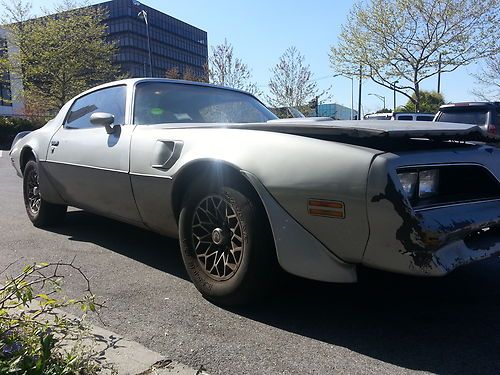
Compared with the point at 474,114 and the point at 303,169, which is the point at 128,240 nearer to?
the point at 303,169

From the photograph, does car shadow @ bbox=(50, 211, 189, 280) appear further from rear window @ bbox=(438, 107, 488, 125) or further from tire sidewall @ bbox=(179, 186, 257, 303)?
rear window @ bbox=(438, 107, 488, 125)

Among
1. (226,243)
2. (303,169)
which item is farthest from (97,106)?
(303,169)

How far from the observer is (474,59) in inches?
894

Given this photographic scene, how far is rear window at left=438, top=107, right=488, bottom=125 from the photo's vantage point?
9.45 meters

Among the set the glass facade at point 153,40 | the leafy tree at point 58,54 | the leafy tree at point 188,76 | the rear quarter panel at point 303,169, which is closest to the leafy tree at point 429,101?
the leafy tree at point 188,76

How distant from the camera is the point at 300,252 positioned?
8.38ft

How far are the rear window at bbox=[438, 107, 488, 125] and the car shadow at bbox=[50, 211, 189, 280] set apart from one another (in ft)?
22.9

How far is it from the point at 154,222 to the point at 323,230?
1.50 metres

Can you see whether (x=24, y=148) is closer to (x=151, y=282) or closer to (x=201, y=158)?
(x=151, y=282)

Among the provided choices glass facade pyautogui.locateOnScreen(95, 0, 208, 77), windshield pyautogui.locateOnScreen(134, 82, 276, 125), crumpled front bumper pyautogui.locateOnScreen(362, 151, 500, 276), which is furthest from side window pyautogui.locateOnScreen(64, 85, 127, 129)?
glass facade pyautogui.locateOnScreen(95, 0, 208, 77)

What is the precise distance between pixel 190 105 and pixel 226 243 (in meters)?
1.75

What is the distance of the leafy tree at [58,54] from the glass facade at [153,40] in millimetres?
45211

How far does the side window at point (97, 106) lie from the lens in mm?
4199

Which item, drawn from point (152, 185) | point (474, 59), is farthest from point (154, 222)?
point (474, 59)
